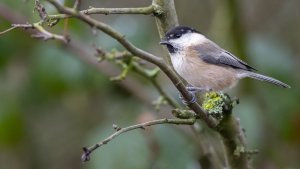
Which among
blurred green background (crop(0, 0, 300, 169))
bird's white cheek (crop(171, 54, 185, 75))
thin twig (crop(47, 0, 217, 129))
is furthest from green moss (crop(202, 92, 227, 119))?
blurred green background (crop(0, 0, 300, 169))

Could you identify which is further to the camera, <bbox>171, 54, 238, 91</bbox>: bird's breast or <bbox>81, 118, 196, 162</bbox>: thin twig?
<bbox>171, 54, 238, 91</bbox>: bird's breast

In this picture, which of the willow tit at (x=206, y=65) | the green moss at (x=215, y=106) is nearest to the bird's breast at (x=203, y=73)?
the willow tit at (x=206, y=65)

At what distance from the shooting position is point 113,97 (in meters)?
3.54

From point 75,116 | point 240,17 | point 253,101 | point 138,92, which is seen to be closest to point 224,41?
point 240,17

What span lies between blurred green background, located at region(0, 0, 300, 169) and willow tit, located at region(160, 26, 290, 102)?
354 mm

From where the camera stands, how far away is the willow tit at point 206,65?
2699 millimetres

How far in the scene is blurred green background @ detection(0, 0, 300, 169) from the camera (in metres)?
2.95

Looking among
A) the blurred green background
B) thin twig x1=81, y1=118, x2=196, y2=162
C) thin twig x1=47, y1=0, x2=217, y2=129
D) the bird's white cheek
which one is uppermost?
thin twig x1=47, y1=0, x2=217, y2=129

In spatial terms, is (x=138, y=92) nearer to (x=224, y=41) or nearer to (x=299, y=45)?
(x=224, y=41)

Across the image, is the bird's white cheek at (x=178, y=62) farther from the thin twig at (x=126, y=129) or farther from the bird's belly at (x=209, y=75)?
the thin twig at (x=126, y=129)

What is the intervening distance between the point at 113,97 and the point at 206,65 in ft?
2.80

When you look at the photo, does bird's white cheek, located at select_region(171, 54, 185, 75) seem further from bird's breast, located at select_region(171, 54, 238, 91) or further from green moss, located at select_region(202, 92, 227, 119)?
green moss, located at select_region(202, 92, 227, 119)

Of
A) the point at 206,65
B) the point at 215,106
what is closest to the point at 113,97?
the point at 206,65

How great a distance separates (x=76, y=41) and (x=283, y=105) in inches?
49.4
